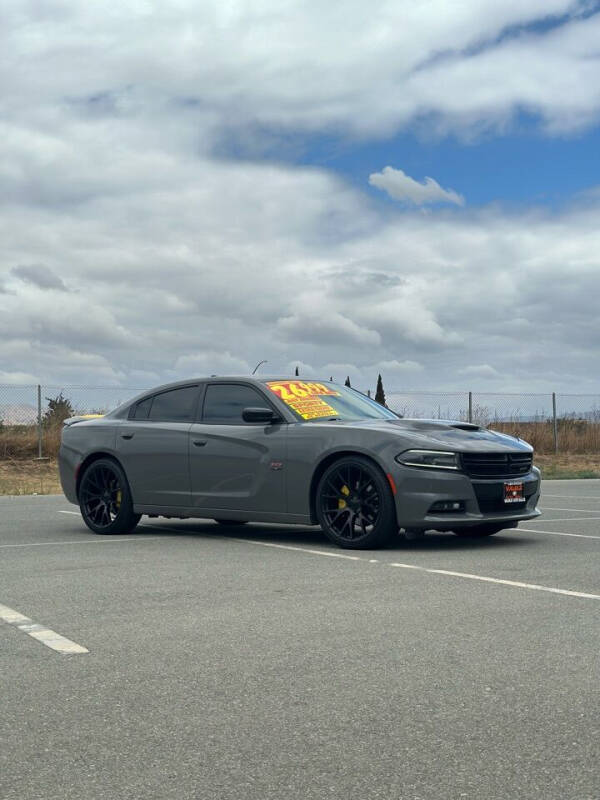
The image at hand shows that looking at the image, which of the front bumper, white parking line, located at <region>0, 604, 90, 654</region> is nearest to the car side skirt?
the front bumper

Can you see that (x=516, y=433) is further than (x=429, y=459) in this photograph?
Yes

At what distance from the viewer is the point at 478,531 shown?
33.7 ft

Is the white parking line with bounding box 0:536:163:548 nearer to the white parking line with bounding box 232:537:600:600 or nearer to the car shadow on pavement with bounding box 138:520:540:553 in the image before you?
the car shadow on pavement with bounding box 138:520:540:553

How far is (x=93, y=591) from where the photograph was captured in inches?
275

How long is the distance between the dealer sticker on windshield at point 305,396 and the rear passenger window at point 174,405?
2.94 ft

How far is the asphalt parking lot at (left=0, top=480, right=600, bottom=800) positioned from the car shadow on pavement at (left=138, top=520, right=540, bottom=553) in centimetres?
82

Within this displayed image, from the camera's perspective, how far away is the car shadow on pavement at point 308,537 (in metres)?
9.53

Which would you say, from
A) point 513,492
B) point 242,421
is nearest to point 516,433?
point 242,421

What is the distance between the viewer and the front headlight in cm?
896

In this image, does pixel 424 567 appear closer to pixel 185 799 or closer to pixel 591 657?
pixel 591 657

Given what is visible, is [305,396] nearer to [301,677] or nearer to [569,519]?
[569,519]

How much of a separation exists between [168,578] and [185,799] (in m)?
4.36

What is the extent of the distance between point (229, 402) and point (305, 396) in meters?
0.75

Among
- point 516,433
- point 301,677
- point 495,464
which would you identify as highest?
point 516,433
